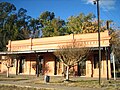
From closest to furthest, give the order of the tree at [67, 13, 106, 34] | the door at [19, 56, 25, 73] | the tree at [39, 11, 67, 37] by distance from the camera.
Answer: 1. the door at [19, 56, 25, 73]
2. the tree at [67, 13, 106, 34]
3. the tree at [39, 11, 67, 37]

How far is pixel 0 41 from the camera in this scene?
55375 millimetres

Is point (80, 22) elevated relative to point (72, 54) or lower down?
elevated

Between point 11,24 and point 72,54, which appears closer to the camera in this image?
point 72,54

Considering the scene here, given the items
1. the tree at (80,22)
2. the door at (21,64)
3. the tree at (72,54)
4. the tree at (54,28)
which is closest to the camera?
the tree at (72,54)

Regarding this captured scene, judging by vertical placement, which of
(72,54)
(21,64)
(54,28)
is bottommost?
(21,64)

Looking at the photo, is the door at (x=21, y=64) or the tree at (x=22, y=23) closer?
the door at (x=21, y=64)

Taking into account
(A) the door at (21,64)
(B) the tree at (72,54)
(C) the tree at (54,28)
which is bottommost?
(A) the door at (21,64)

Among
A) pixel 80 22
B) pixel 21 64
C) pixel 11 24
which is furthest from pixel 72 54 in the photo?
pixel 11 24

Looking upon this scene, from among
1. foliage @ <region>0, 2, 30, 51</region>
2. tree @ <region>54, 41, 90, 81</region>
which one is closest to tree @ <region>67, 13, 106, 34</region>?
foliage @ <region>0, 2, 30, 51</region>

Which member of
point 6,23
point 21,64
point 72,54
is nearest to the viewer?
point 72,54

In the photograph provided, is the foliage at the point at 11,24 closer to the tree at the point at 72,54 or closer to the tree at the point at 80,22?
the tree at the point at 80,22

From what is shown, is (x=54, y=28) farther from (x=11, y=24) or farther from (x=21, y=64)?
(x=21, y=64)

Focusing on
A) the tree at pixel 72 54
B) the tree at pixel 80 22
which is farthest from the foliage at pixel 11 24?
the tree at pixel 72 54

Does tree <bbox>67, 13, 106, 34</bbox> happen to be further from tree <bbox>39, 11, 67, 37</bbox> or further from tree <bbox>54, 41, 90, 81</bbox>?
tree <bbox>54, 41, 90, 81</bbox>
